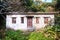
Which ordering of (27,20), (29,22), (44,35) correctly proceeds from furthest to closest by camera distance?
1. (27,20)
2. (29,22)
3. (44,35)

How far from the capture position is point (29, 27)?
75.1 ft

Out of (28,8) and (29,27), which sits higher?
(28,8)

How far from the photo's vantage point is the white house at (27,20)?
893 inches

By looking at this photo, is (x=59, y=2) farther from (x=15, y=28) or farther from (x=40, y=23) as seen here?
(x=15, y=28)

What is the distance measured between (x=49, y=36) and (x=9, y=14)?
7193 millimetres

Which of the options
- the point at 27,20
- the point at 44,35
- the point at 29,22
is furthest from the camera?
the point at 27,20

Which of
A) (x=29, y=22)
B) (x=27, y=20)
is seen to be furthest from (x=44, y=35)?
(x=27, y=20)

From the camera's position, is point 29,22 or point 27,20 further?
point 27,20

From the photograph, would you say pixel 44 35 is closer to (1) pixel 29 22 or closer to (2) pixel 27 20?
(1) pixel 29 22

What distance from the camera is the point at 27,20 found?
2327 centimetres

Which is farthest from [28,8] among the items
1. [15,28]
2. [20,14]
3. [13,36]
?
[13,36]

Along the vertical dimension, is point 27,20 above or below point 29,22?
above

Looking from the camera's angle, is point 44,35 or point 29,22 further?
point 29,22

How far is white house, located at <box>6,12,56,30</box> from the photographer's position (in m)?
22.7
